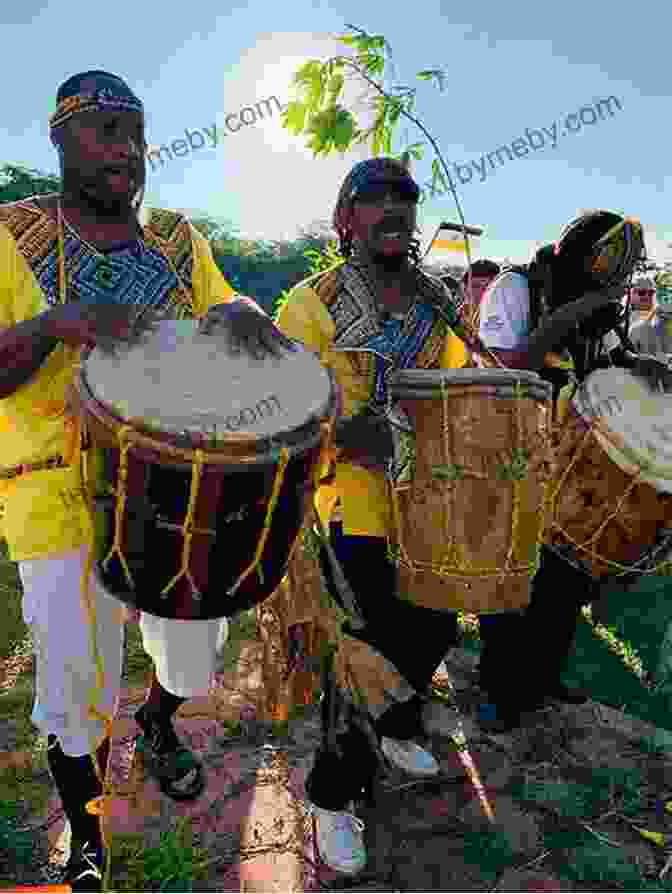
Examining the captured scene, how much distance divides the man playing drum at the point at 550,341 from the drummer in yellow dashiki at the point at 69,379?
4.80 ft

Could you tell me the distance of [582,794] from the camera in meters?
2.96

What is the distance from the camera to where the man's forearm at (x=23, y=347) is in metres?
1.97

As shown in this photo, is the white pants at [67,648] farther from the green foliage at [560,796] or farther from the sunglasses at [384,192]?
the green foliage at [560,796]

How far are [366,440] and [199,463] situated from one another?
2.98 ft

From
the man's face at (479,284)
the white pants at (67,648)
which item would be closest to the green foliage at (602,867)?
the white pants at (67,648)

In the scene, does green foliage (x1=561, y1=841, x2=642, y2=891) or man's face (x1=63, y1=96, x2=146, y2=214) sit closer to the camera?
man's face (x1=63, y1=96, x2=146, y2=214)

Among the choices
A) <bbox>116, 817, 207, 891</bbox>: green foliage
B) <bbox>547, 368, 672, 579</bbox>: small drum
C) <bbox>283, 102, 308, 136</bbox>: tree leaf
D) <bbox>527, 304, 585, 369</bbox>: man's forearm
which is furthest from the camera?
<bbox>283, 102, 308, 136</bbox>: tree leaf

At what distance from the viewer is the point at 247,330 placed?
2047 mm

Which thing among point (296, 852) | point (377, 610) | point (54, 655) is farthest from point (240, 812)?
point (54, 655)

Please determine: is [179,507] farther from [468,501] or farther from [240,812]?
[240,812]

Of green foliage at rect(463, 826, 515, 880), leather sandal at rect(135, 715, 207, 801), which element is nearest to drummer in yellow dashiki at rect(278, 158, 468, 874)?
green foliage at rect(463, 826, 515, 880)

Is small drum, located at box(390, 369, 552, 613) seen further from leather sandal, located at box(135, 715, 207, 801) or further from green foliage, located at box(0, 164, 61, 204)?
green foliage, located at box(0, 164, 61, 204)

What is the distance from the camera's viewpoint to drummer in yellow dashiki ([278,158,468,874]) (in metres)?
2.57

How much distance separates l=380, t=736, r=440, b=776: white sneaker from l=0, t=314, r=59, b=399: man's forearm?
6.61ft
